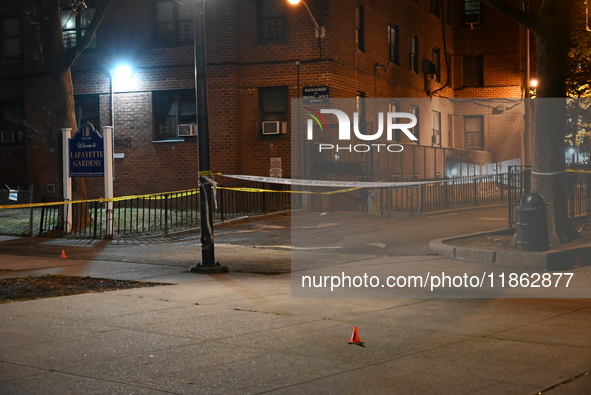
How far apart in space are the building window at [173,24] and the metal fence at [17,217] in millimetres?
7306

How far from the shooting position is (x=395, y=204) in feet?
81.3

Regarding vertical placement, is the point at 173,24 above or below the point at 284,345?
above

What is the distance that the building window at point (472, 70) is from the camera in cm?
4012

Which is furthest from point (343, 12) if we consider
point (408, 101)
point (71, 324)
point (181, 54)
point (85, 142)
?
point (71, 324)

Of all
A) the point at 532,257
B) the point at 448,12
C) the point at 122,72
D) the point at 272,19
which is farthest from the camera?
the point at 448,12

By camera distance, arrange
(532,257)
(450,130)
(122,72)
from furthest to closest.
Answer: (450,130) → (122,72) → (532,257)

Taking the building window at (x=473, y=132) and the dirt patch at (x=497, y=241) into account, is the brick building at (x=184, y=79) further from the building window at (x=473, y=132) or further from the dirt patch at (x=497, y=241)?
the building window at (x=473, y=132)

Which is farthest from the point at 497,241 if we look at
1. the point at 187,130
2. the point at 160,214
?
the point at 187,130

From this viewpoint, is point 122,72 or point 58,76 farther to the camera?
point 122,72

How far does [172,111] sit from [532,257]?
17.2 metres

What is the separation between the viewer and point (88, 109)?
92.1ft

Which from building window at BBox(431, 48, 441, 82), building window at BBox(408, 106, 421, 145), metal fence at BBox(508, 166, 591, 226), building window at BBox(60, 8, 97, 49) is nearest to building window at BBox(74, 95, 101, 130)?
building window at BBox(60, 8, 97, 49)

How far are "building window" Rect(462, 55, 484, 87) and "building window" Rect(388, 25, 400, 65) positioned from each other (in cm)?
890

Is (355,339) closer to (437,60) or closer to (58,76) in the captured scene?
(58,76)
